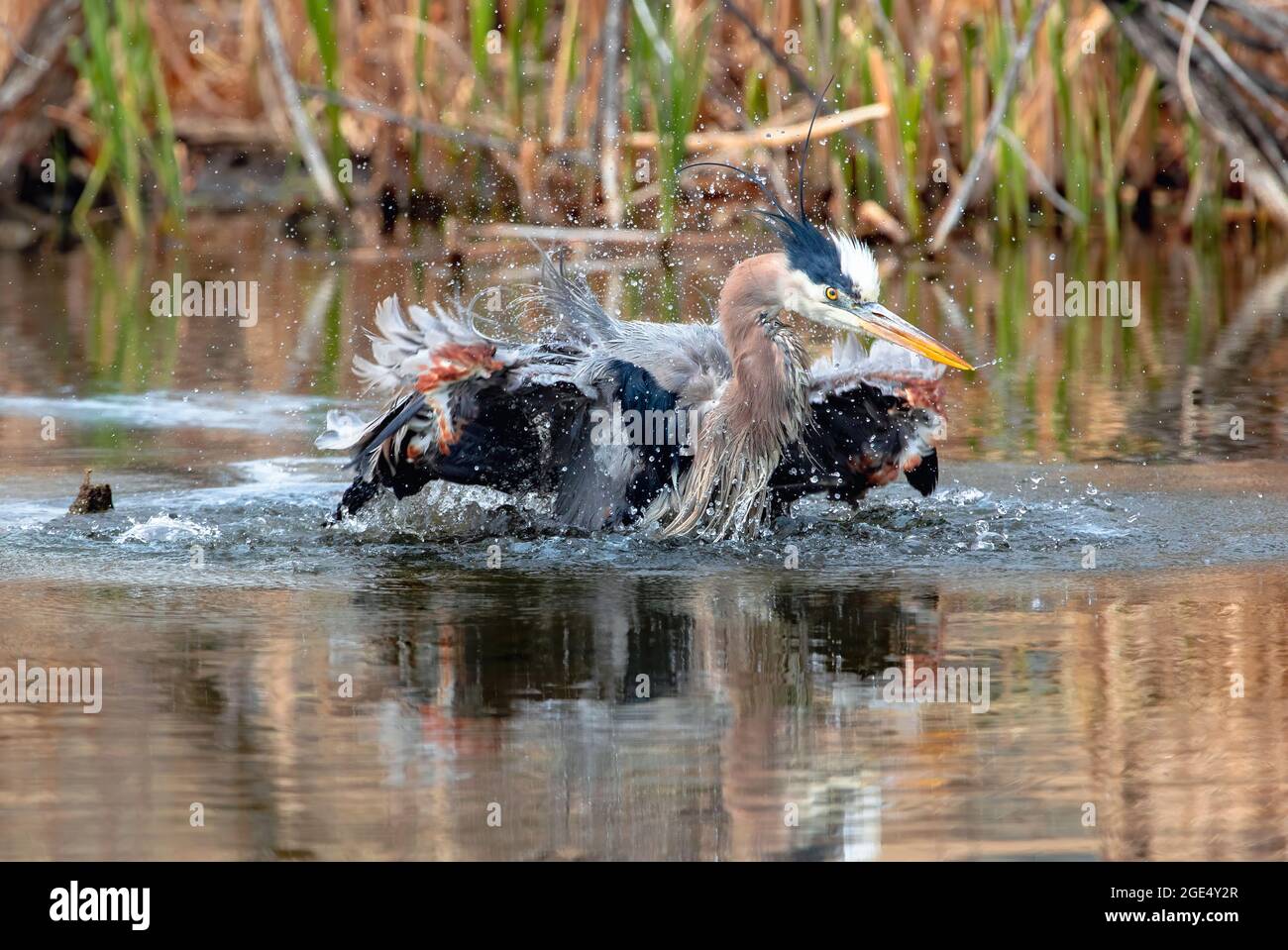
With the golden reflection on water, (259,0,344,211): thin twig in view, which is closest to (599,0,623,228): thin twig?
(259,0,344,211): thin twig

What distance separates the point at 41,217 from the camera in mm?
17125

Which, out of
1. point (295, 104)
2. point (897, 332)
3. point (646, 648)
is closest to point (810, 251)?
point (897, 332)

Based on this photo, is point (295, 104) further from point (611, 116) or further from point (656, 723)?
point (656, 723)

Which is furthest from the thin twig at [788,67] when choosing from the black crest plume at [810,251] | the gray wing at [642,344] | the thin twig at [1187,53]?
the black crest plume at [810,251]

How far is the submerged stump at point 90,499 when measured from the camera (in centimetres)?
714

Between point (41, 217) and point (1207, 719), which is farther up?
point (41, 217)

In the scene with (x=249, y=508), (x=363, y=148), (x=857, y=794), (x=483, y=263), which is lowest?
(x=857, y=794)

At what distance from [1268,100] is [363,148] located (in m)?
6.51

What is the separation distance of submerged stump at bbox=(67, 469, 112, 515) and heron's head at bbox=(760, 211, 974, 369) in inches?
88.8

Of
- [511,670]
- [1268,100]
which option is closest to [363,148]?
[1268,100]

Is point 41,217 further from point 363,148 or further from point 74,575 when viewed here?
point 74,575

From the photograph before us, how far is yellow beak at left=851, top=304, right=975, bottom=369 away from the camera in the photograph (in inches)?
276

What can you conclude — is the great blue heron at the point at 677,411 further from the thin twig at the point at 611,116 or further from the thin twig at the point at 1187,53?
the thin twig at the point at 611,116

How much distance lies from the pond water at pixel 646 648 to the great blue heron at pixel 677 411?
177 millimetres
